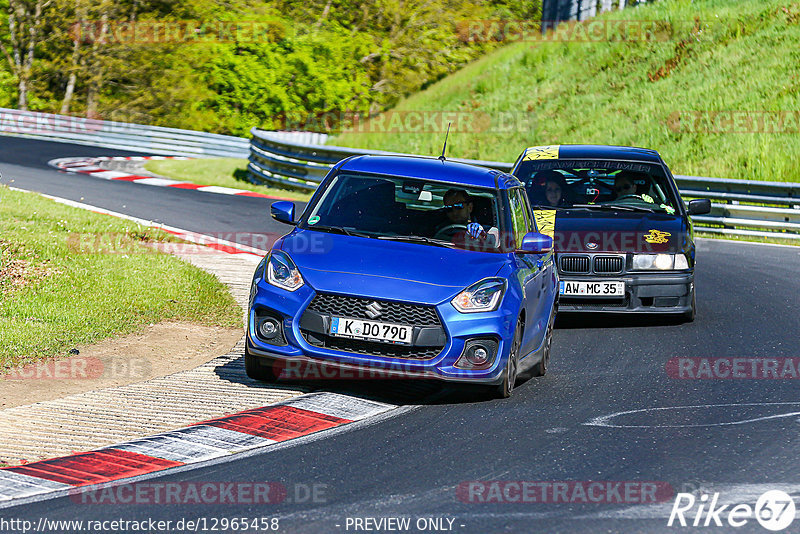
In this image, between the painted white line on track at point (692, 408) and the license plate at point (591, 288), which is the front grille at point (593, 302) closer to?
the license plate at point (591, 288)

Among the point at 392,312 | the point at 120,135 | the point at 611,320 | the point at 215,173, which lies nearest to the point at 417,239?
the point at 392,312

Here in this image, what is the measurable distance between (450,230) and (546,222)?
2.93 metres

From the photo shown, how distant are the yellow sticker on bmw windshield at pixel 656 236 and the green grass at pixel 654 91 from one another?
50.5 feet

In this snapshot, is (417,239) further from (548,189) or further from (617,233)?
(548,189)

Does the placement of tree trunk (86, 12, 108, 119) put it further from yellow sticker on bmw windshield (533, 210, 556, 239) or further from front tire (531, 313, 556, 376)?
front tire (531, 313, 556, 376)

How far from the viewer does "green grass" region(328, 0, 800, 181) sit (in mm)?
27609

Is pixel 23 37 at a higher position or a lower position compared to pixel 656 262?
higher

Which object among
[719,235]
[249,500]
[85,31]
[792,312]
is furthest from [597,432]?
[85,31]

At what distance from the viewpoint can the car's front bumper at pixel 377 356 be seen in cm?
741

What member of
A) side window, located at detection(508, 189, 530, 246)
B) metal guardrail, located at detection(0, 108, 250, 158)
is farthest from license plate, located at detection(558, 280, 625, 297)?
metal guardrail, located at detection(0, 108, 250, 158)

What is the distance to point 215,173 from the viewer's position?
28.0 metres

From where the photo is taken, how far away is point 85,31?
48062 millimetres

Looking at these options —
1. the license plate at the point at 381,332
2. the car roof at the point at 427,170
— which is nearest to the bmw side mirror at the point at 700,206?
Answer: the car roof at the point at 427,170

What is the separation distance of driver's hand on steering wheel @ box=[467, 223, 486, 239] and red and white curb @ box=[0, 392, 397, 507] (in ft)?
5.20
